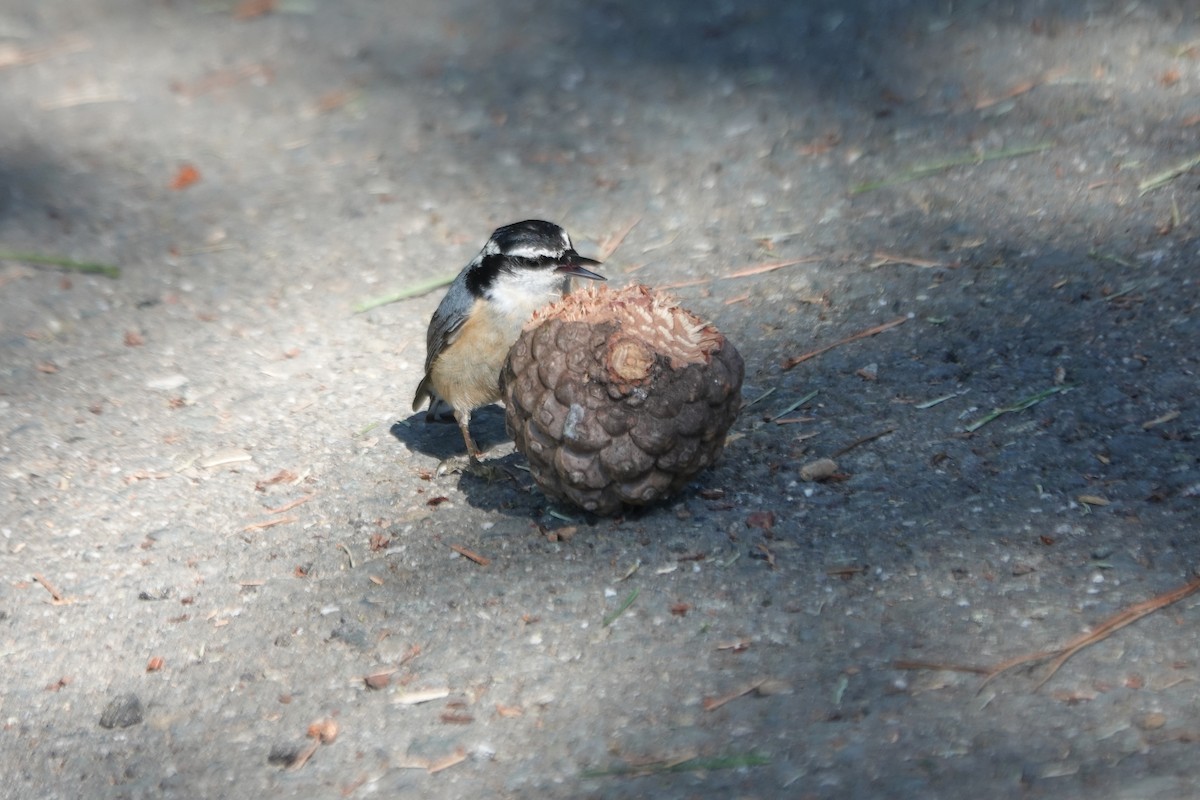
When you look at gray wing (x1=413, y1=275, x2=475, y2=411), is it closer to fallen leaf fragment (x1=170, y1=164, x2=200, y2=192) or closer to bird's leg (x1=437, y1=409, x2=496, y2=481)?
bird's leg (x1=437, y1=409, x2=496, y2=481)

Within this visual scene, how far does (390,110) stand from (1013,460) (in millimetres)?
4825

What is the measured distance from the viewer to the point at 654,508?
4.10 metres

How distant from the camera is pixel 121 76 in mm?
8242

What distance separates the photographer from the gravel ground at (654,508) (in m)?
3.29

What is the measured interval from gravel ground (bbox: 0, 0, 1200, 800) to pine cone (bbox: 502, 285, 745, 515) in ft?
0.80

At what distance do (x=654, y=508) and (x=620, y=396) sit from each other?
0.52 m


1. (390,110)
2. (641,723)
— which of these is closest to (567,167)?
(390,110)

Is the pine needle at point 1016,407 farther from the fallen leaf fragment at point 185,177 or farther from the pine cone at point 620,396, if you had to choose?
the fallen leaf fragment at point 185,177

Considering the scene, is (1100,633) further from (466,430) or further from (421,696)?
(466,430)

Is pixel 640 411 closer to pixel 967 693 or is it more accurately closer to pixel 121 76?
pixel 967 693

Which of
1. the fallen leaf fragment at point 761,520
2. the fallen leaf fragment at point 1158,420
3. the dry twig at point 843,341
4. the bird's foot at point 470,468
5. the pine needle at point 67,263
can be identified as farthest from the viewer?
the pine needle at point 67,263

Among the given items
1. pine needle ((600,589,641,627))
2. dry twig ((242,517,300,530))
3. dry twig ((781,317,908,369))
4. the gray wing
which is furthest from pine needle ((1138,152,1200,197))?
dry twig ((242,517,300,530))

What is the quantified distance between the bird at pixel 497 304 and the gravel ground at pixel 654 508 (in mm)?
340

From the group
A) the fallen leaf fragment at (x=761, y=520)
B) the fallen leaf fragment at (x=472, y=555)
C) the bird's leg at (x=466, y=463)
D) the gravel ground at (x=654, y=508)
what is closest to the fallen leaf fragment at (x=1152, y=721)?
the gravel ground at (x=654, y=508)
